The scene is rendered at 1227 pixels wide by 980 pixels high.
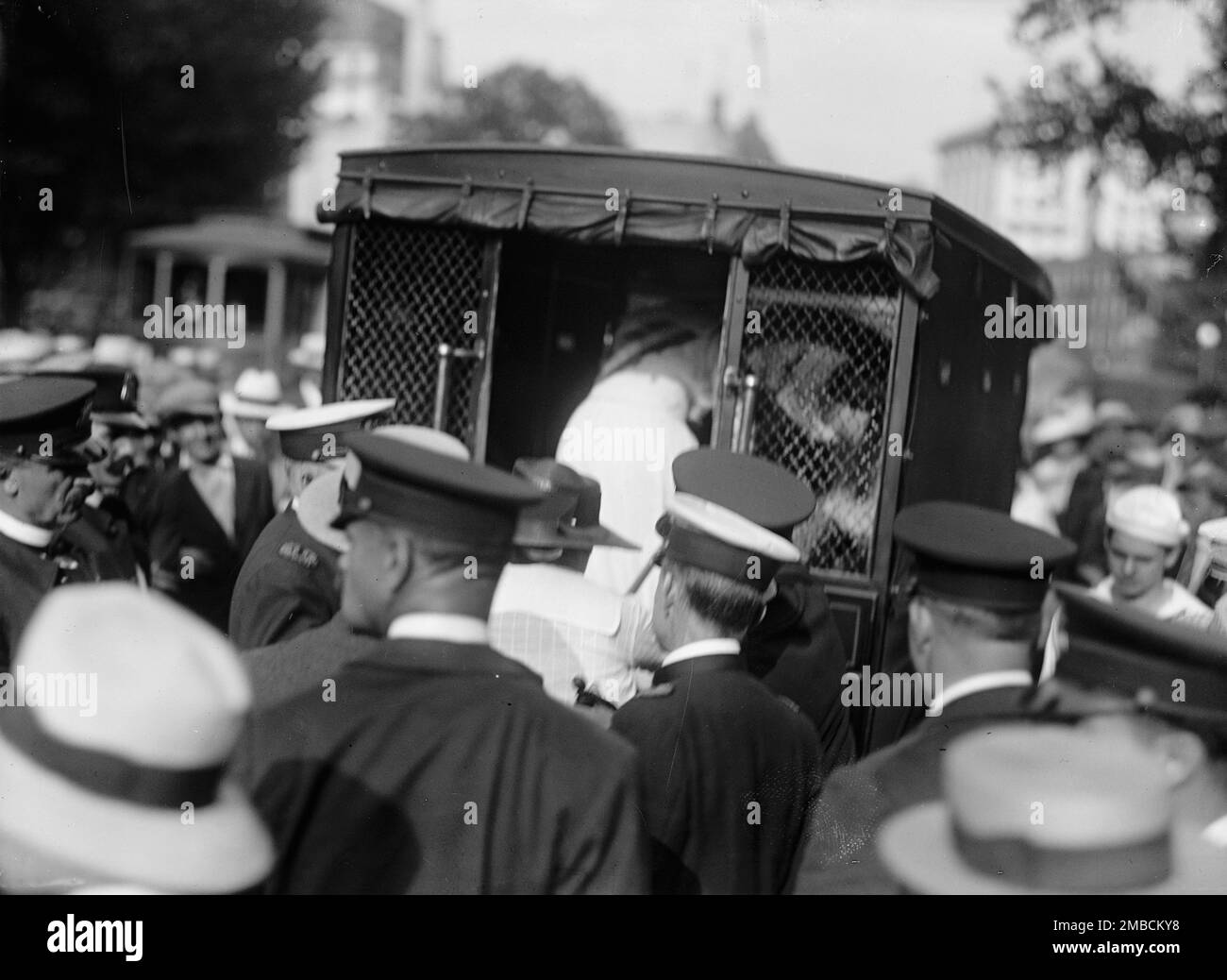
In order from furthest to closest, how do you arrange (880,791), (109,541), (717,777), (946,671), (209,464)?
(209,464) < (109,541) < (717,777) < (946,671) < (880,791)

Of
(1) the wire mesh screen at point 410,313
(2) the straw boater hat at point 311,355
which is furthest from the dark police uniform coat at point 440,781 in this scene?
(2) the straw boater hat at point 311,355

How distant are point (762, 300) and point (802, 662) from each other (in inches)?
71.8

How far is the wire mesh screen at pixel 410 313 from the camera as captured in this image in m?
5.58

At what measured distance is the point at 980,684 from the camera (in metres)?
2.51

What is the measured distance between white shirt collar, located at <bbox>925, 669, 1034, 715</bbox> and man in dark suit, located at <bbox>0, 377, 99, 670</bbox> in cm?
247

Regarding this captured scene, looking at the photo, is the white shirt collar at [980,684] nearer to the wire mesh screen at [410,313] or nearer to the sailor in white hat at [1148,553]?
the sailor in white hat at [1148,553]

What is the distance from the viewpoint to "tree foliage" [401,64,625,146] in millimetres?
45250

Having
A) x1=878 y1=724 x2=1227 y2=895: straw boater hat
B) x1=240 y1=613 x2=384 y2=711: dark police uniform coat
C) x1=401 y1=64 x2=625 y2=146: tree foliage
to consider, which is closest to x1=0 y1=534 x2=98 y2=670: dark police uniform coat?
x1=240 y1=613 x2=384 y2=711: dark police uniform coat

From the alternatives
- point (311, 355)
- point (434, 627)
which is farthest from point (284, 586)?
point (311, 355)

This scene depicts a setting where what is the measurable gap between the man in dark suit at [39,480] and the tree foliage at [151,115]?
5330mm

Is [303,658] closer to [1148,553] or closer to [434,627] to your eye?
[434,627]
